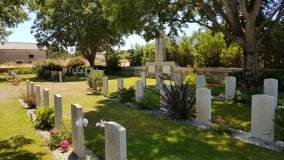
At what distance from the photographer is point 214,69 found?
1808 cm

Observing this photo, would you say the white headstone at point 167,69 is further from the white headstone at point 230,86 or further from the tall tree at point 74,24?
the white headstone at point 230,86

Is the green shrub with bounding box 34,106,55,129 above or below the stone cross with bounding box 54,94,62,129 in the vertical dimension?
below

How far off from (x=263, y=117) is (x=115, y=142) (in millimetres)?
3719

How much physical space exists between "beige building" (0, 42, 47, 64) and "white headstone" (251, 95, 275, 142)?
61.6 m

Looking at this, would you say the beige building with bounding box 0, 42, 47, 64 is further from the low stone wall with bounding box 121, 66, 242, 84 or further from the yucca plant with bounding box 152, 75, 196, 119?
the yucca plant with bounding box 152, 75, 196, 119

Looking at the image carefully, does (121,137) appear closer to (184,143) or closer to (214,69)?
(184,143)

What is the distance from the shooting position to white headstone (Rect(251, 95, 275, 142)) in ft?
20.0

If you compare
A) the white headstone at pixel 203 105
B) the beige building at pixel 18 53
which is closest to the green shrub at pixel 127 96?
the white headstone at pixel 203 105

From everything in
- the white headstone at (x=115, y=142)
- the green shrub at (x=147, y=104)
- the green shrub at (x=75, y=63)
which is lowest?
the green shrub at (x=147, y=104)

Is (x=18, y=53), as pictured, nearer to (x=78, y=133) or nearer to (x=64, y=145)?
(x=64, y=145)

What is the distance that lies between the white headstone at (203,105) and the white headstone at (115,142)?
13.6 feet

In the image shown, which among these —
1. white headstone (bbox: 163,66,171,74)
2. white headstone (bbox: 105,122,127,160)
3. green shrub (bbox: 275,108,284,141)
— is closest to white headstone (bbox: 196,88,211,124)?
green shrub (bbox: 275,108,284,141)

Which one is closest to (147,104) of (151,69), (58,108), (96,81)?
(58,108)

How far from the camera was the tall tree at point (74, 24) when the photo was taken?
26.6 m
